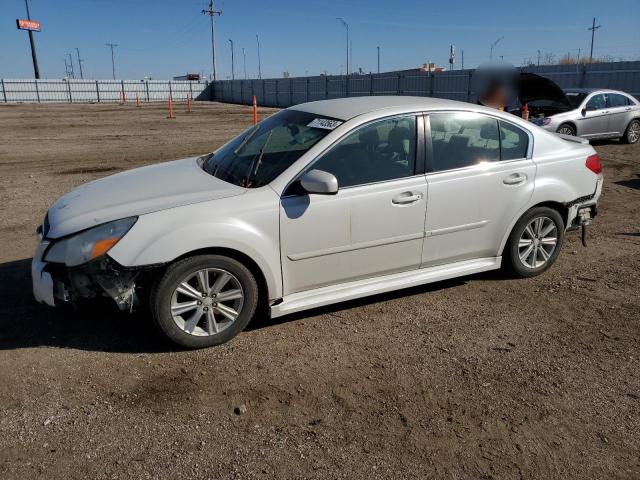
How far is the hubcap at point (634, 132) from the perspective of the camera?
1465 centimetres

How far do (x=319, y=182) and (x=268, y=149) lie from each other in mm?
877

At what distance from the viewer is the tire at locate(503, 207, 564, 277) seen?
496 centimetres

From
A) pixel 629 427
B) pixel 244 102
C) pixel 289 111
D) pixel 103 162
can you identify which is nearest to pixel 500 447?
pixel 629 427

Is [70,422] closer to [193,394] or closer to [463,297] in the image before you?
[193,394]

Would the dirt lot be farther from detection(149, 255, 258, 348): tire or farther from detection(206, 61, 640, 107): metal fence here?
detection(206, 61, 640, 107): metal fence

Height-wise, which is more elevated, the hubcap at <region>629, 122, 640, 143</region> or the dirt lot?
the hubcap at <region>629, 122, 640, 143</region>

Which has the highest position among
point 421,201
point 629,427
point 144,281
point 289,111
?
point 289,111

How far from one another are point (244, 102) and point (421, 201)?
49712 mm

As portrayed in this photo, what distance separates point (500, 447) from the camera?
291 cm

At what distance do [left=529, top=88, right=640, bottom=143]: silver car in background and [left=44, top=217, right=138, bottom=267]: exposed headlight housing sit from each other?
38.3ft

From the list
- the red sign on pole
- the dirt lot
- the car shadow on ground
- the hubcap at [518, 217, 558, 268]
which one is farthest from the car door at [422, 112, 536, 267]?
the red sign on pole

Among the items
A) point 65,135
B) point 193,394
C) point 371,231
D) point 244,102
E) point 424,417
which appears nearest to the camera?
point 424,417

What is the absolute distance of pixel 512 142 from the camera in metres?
Answer: 4.85

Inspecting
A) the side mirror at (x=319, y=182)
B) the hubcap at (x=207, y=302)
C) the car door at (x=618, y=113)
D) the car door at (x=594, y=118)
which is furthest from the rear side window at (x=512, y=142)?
the car door at (x=618, y=113)
